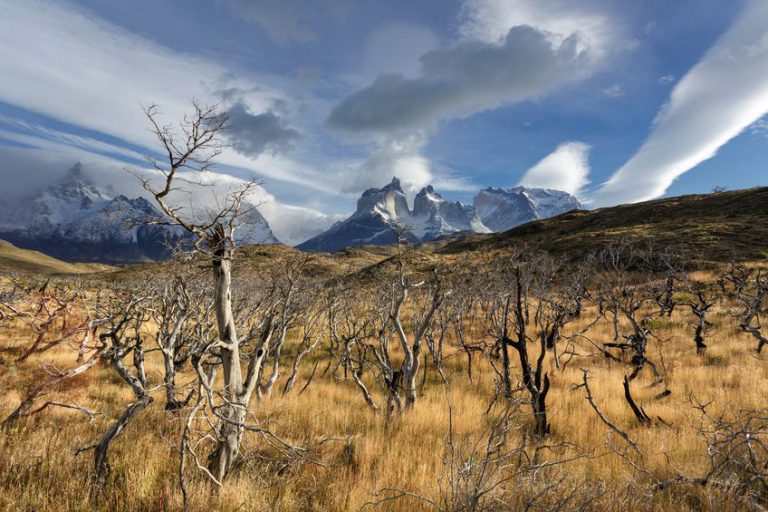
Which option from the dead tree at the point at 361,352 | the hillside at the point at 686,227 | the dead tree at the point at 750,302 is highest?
the hillside at the point at 686,227

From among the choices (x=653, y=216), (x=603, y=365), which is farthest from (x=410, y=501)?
(x=653, y=216)

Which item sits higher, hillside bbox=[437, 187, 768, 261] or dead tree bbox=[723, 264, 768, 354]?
hillside bbox=[437, 187, 768, 261]

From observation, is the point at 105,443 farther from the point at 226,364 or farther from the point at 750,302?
the point at 750,302

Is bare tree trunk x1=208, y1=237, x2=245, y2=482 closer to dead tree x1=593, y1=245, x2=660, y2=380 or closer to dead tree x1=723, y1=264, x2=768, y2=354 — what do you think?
dead tree x1=723, y1=264, x2=768, y2=354

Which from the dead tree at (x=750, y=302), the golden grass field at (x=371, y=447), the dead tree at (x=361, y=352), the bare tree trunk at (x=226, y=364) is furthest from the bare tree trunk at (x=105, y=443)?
the dead tree at (x=750, y=302)

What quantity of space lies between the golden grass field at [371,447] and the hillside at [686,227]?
69.8 ft

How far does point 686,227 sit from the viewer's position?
4931 cm

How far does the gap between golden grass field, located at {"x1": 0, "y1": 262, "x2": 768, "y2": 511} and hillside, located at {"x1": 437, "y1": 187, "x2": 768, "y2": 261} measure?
69.8 ft

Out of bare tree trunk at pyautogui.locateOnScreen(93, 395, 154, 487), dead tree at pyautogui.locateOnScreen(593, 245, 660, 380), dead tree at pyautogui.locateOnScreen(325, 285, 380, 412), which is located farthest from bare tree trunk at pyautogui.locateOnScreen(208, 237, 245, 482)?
dead tree at pyautogui.locateOnScreen(593, 245, 660, 380)

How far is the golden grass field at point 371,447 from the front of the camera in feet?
10.8

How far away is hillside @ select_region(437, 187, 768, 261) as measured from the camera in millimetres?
37175

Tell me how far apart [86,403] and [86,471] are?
12.8 ft

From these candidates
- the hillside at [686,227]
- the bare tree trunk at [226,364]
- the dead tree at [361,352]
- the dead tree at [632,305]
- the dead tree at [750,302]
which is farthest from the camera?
the hillside at [686,227]

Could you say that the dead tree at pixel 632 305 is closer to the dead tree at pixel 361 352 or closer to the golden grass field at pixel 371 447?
the golden grass field at pixel 371 447
